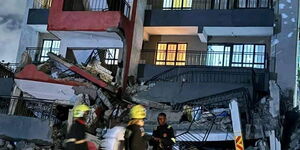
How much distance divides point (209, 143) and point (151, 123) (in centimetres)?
240

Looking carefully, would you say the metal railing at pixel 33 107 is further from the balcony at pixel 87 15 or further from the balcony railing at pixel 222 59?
the balcony railing at pixel 222 59

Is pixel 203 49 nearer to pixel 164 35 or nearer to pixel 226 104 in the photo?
pixel 164 35

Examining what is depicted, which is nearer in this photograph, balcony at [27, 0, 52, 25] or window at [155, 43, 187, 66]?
window at [155, 43, 187, 66]

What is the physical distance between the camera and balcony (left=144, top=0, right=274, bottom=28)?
21047 millimetres

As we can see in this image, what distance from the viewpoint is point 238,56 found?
22.1m

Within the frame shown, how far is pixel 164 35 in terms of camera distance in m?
23.7

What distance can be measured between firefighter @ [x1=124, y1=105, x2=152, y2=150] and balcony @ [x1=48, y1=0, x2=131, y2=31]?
1394 cm

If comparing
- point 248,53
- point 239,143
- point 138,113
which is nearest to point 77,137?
point 138,113

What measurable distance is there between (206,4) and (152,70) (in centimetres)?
453

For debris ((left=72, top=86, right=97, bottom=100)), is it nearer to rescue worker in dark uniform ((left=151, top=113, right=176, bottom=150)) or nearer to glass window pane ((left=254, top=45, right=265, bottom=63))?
glass window pane ((left=254, top=45, right=265, bottom=63))

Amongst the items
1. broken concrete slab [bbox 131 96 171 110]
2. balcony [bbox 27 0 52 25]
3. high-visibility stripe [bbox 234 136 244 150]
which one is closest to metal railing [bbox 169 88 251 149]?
broken concrete slab [bbox 131 96 171 110]

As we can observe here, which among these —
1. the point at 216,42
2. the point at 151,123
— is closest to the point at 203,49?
the point at 216,42

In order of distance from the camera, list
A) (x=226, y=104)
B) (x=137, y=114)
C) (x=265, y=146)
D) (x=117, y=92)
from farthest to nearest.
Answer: (x=117, y=92), (x=226, y=104), (x=265, y=146), (x=137, y=114)

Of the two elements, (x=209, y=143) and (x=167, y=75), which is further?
(x=167, y=75)
